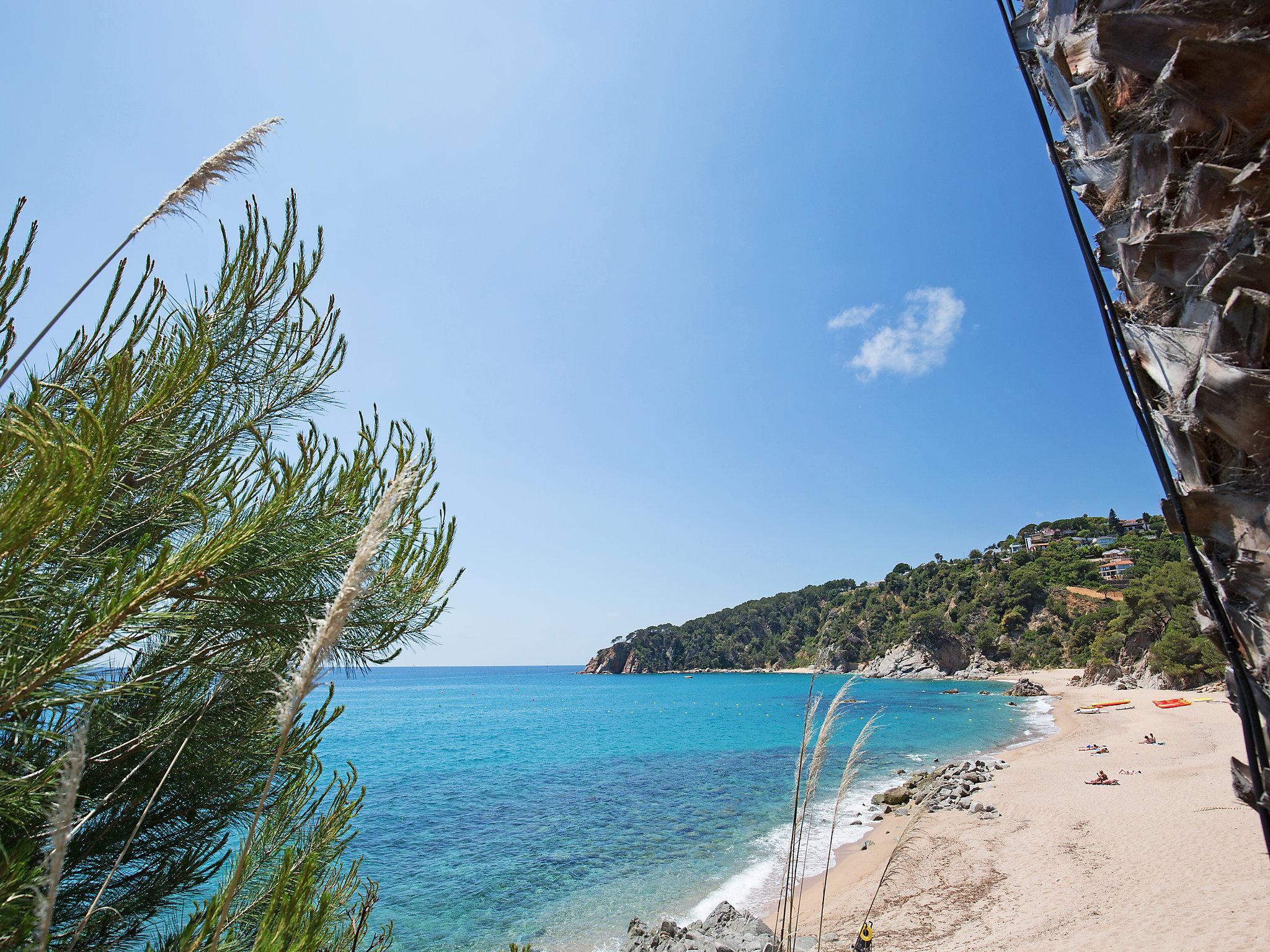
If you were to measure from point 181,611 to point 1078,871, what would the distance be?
14232mm

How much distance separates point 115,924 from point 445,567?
94.4 inches

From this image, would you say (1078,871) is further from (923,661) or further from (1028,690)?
(923,661)

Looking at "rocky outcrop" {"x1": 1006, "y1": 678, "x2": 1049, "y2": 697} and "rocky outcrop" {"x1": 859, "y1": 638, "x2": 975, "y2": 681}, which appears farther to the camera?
"rocky outcrop" {"x1": 859, "y1": 638, "x2": 975, "y2": 681}

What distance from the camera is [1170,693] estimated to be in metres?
36.3

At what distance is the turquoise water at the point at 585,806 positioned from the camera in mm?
11398

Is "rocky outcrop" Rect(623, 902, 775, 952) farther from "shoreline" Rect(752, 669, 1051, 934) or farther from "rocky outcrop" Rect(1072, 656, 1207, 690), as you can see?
"rocky outcrop" Rect(1072, 656, 1207, 690)

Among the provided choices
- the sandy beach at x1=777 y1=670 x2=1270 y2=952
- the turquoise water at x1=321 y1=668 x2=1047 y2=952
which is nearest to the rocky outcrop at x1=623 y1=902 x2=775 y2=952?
the turquoise water at x1=321 y1=668 x2=1047 y2=952

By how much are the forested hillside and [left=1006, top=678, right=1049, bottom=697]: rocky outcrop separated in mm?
4225

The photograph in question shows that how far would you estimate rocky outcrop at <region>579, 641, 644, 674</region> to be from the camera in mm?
129625

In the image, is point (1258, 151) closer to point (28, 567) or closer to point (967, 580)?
point (28, 567)

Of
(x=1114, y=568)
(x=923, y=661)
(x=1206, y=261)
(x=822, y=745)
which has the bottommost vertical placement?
(x=923, y=661)

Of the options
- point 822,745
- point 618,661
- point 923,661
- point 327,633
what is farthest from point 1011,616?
Result: point 618,661

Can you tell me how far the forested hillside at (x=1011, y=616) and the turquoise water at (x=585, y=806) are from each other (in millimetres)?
7553

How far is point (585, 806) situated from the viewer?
19.5 meters
